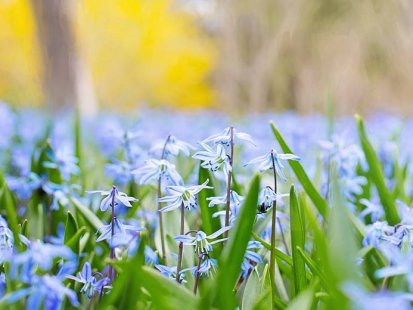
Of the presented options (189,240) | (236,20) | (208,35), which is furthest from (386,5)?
(189,240)

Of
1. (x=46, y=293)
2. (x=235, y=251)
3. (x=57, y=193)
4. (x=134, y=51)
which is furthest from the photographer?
(x=134, y=51)

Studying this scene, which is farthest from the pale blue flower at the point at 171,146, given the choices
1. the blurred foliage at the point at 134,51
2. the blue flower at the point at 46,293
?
the blurred foliage at the point at 134,51

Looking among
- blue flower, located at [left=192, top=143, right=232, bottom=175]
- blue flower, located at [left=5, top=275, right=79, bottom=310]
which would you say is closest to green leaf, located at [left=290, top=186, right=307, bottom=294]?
blue flower, located at [left=192, top=143, right=232, bottom=175]

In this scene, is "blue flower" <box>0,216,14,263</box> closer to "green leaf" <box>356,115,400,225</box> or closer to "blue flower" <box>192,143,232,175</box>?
"blue flower" <box>192,143,232,175</box>

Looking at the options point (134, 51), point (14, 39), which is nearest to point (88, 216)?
point (14, 39)

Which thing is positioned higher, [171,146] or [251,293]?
[171,146]

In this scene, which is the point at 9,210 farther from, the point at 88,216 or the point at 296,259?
the point at 296,259

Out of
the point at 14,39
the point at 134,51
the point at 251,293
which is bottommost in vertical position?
the point at 251,293

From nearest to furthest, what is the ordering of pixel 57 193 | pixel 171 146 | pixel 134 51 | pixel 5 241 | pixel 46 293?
pixel 46 293 → pixel 5 241 → pixel 171 146 → pixel 57 193 → pixel 134 51
